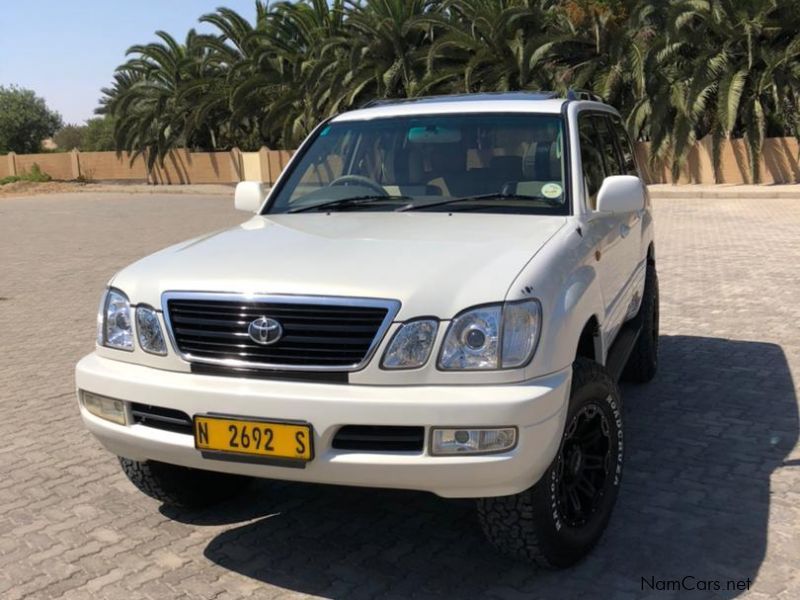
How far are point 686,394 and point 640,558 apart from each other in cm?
241

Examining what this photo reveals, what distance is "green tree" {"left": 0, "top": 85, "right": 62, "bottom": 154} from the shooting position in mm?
61094

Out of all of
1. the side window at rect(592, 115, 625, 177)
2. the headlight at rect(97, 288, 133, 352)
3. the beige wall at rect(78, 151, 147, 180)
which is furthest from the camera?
the beige wall at rect(78, 151, 147, 180)

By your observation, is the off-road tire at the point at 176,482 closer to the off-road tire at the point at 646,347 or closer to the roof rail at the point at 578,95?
the roof rail at the point at 578,95

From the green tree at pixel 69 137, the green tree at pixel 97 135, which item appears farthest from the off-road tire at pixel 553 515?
the green tree at pixel 69 137

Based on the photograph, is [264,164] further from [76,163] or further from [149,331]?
[149,331]

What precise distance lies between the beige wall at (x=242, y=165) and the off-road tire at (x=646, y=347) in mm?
21451

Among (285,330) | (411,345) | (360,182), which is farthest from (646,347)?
(285,330)

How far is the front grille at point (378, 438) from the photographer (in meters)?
2.88

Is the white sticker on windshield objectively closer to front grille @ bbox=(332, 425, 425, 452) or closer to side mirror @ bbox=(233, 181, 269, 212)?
side mirror @ bbox=(233, 181, 269, 212)

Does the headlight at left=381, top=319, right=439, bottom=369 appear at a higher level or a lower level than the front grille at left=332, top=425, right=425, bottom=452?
higher

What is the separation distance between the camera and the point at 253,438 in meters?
2.96

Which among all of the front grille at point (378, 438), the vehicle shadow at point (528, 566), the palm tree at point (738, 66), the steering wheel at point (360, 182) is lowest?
the vehicle shadow at point (528, 566)

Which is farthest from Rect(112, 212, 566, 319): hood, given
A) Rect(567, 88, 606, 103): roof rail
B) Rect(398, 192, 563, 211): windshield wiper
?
Rect(567, 88, 606, 103): roof rail

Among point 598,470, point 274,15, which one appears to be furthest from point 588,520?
point 274,15
